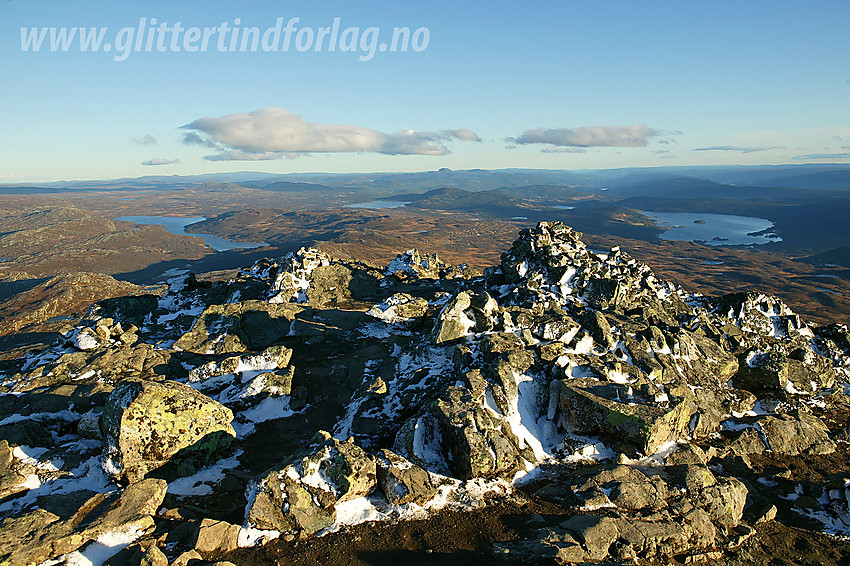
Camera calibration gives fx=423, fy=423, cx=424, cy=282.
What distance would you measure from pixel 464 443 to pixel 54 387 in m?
26.6

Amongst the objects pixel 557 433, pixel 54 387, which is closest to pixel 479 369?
pixel 557 433

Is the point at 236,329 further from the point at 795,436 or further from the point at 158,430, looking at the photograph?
the point at 795,436

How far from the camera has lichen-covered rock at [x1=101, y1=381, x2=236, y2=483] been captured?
18.8 meters

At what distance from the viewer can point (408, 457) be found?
19406 millimetres

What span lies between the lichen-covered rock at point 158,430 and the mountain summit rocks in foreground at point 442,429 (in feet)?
0.28

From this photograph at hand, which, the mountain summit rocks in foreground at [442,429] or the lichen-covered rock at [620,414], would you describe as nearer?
the mountain summit rocks in foreground at [442,429]

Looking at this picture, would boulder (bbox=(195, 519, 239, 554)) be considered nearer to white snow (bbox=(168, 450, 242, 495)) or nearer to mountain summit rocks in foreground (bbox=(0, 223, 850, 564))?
mountain summit rocks in foreground (bbox=(0, 223, 850, 564))

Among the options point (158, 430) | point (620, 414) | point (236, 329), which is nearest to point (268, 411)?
point (158, 430)

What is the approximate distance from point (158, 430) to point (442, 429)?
43.1 feet

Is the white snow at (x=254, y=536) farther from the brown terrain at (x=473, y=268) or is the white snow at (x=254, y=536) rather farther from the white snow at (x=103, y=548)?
the white snow at (x=103, y=548)

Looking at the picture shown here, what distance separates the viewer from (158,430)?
19.5 m

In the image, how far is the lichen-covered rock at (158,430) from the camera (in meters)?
18.8

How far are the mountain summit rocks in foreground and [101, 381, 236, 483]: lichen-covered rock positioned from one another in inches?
3.3

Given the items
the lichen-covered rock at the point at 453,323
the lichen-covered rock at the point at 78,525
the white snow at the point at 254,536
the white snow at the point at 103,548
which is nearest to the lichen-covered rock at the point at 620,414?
the lichen-covered rock at the point at 453,323
